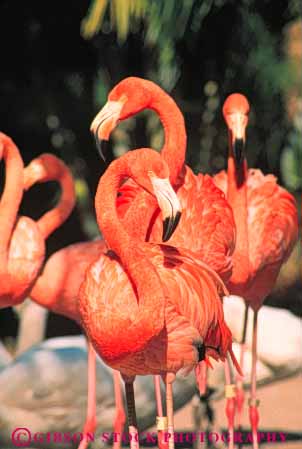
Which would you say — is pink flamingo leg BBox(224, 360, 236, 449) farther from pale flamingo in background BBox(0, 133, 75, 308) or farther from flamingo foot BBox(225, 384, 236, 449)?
pale flamingo in background BBox(0, 133, 75, 308)

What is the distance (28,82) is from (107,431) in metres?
4.12

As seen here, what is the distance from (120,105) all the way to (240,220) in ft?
4.09

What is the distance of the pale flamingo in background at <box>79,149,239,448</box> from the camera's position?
4285 millimetres

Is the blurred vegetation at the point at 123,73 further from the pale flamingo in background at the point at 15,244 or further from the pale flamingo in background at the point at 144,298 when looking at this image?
the pale flamingo in background at the point at 144,298

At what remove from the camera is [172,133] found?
17.9 feet

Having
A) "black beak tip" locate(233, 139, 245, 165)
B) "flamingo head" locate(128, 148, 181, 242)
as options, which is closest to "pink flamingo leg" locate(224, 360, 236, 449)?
"black beak tip" locate(233, 139, 245, 165)

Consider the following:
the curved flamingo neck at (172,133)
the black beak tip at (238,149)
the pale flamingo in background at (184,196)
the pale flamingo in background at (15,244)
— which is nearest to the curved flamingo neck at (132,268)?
the pale flamingo in background at (184,196)

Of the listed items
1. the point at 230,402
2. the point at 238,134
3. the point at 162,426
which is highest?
the point at 238,134

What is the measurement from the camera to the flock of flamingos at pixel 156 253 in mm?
4316

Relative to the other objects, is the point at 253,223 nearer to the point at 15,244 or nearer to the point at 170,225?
the point at 15,244

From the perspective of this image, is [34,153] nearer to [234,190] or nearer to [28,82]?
[28,82]

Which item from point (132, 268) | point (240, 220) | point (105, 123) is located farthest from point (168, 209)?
point (240, 220)

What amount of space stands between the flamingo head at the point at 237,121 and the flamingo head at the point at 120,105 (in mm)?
616

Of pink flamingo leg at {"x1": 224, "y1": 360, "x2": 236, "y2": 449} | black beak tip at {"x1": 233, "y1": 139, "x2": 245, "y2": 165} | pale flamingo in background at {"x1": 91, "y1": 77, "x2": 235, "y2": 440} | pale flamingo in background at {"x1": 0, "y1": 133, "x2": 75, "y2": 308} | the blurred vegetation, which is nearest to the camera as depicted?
pale flamingo in background at {"x1": 91, "y1": 77, "x2": 235, "y2": 440}
